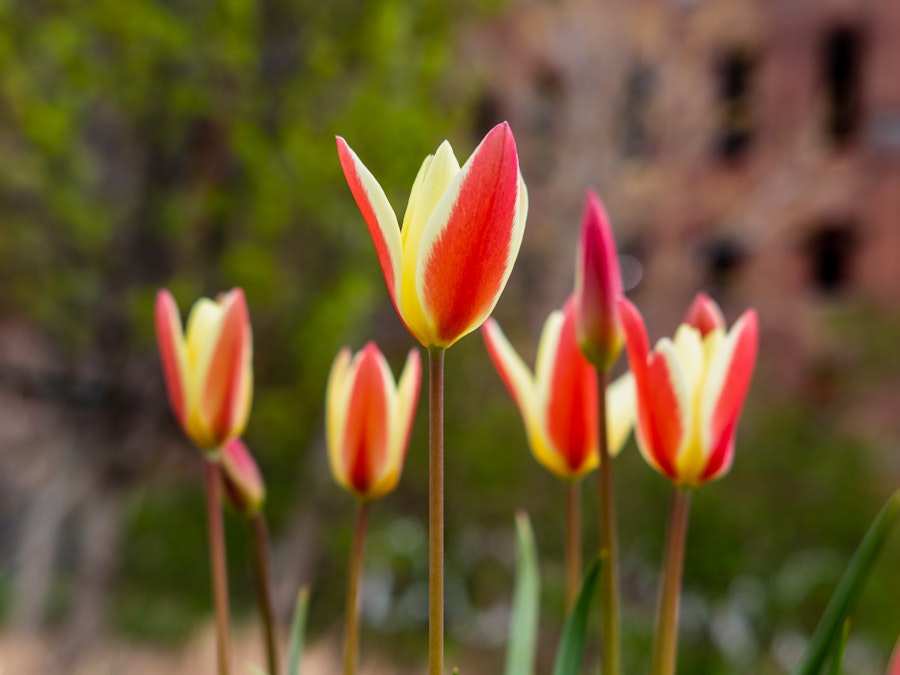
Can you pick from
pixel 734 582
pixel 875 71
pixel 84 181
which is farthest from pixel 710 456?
pixel 875 71

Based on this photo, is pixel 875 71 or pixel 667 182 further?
pixel 875 71

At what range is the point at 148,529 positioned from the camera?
29.3 ft

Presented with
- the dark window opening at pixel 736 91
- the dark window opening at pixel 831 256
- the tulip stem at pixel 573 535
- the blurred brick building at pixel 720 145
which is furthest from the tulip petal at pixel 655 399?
the dark window opening at pixel 831 256

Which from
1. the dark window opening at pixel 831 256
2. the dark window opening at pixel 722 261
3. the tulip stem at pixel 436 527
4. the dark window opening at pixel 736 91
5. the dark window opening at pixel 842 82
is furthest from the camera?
the dark window opening at pixel 842 82

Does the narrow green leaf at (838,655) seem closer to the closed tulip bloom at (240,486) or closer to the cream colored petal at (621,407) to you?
the cream colored petal at (621,407)

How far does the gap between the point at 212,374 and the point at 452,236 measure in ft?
0.98

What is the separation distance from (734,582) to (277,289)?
3.25 metres

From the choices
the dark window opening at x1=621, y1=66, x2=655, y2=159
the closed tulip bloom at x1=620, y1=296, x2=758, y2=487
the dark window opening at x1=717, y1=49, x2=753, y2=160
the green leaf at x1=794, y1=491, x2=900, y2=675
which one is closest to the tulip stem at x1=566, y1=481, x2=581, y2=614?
the closed tulip bloom at x1=620, y1=296, x2=758, y2=487

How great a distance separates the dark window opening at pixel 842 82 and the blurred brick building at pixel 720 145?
0.09ft

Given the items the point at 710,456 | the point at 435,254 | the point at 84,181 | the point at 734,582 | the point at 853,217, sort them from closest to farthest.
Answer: the point at 435,254 → the point at 710,456 → the point at 84,181 → the point at 734,582 → the point at 853,217

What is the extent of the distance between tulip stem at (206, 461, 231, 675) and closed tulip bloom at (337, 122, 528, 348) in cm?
28

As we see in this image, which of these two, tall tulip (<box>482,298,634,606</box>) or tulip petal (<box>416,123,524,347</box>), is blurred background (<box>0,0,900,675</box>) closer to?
tall tulip (<box>482,298,634,606</box>)

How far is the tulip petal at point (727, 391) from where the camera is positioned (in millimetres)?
595

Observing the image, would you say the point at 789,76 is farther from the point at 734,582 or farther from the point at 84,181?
the point at 84,181
